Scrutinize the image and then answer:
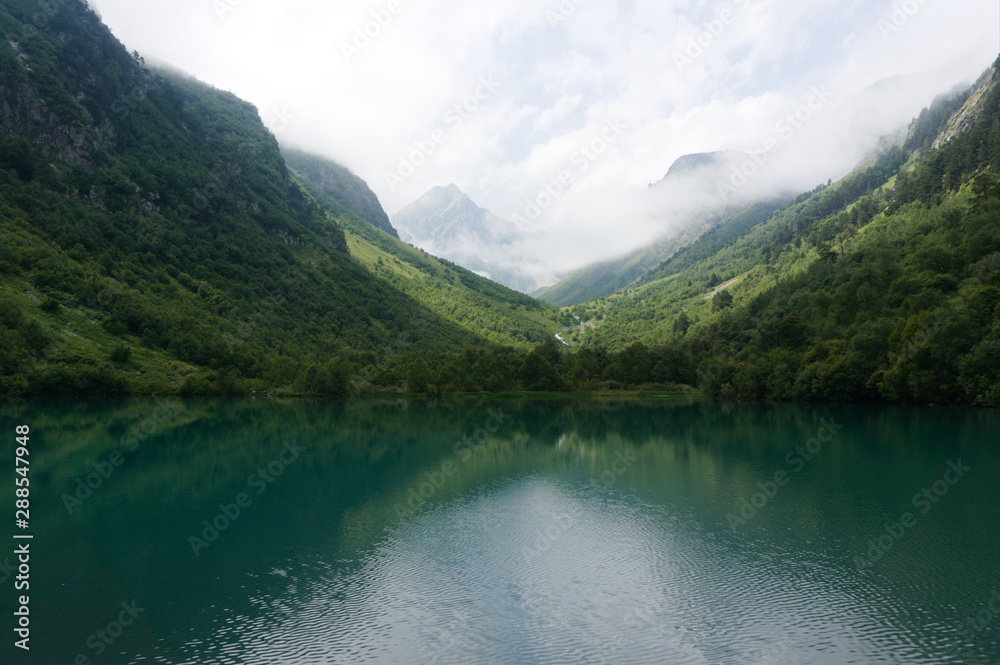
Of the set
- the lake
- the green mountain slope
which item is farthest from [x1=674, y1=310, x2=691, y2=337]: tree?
the lake

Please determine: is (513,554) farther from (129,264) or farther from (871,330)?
(129,264)

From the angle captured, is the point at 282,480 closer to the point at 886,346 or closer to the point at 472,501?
the point at 472,501

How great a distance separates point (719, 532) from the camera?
79.3ft

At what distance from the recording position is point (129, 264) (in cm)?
13862

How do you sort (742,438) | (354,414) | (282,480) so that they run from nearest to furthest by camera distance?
(282,480), (742,438), (354,414)

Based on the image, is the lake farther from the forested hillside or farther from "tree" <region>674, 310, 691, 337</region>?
"tree" <region>674, 310, 691, 337</region>

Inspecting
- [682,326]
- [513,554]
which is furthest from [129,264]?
[682,326]

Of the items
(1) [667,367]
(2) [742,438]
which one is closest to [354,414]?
(2) [742,438]

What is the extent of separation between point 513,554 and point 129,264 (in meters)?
150

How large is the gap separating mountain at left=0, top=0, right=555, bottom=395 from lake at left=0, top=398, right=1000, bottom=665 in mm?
67086

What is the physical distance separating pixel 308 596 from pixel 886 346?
93236mm

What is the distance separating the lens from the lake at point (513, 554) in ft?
47.9

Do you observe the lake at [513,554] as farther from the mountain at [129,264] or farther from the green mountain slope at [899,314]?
the mountain at [129,264]

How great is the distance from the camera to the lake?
1460 centimetres
